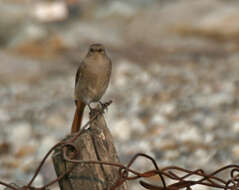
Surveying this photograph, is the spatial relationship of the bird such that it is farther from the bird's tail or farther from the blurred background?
the blurred background

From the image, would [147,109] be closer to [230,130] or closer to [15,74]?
[230,130]

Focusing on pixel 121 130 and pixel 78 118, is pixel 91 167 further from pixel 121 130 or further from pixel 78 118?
pixel 121 130

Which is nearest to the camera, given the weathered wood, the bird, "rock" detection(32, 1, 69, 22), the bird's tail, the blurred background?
the weathered wood

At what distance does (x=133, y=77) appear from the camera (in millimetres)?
8156

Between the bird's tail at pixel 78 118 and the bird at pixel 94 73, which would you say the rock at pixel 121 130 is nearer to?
the bird's tail at pixel 78 118

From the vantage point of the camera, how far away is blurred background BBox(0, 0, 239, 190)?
17.0 feet

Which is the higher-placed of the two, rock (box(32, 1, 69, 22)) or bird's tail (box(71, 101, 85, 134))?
rock (box(32, 1, 69, 22))

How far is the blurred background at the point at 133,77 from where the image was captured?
5.18 metres

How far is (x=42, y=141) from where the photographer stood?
5305 millimetres

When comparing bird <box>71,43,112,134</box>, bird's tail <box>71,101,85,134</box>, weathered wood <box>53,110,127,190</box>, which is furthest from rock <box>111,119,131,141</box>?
weathered wood <box>53,110,127,190</box>

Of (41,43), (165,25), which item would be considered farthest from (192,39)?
(41,43)

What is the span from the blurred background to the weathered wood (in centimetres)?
204

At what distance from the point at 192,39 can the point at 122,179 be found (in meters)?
8.43

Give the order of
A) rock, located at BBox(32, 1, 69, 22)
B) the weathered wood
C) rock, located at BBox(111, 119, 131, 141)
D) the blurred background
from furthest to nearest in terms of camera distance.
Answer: rock, located at BBox(32, 1, 69, 22) < rock, located at BBox(111, 119, 131, 141) < the blurred background < the weathered wood
